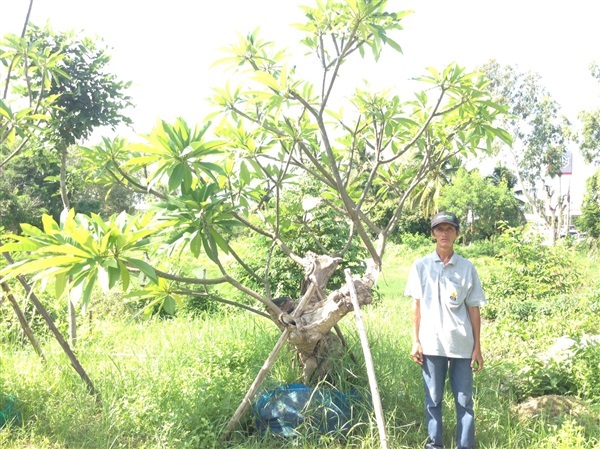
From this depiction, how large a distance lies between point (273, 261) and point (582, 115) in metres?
18.9

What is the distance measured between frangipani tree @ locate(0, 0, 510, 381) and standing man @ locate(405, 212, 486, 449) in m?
0.34

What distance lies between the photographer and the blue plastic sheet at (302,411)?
301cm

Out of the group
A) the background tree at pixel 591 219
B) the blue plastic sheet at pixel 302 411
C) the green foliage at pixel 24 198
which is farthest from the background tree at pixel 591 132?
the blue plastic sheet at pixel 302 411

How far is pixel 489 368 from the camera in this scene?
12.7 feet

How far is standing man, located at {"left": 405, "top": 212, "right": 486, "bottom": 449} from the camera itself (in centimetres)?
287

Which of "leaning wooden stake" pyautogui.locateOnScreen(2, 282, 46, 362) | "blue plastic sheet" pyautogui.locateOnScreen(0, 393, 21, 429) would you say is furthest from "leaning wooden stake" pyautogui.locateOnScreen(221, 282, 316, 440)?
"leaning wooden stake" pyautogui.locateOnScreen(2, 282, 46, 362)

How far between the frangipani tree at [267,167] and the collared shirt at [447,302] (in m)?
0.30

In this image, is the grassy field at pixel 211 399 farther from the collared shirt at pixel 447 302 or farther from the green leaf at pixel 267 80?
the green leaf at pixel 267 80

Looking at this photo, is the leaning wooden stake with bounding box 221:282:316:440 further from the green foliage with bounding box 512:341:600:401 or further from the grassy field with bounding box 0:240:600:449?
the green foliage with bounding box 512:341:600:401

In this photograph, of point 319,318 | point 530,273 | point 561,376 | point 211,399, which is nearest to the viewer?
point 319,318

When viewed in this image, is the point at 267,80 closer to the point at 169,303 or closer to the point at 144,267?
the point at 144,267

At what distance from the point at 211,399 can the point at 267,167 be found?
135 centimetres

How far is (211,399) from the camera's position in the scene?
320 centimetres

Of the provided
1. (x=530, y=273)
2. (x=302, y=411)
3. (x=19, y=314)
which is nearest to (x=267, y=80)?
(x=302, y=411)
